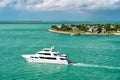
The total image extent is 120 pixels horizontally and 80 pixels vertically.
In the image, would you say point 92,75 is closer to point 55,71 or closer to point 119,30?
point 55,71

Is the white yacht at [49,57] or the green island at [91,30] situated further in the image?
the green island at [91,30]

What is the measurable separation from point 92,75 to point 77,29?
114 meters

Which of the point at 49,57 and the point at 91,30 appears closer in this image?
the point at 49,57

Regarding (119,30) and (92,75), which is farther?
(119,30)

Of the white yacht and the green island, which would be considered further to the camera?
the green island

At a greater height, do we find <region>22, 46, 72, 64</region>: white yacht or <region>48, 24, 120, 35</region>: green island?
<region>22, 46, 72, 64</region>: white yacht

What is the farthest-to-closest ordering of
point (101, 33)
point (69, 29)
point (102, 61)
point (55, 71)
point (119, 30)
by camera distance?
point (69, 29) → point (119, 30) → point (101, 33) → point (102, 61) → point (55, 71)

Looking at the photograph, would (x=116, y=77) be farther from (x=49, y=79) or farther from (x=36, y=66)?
(x=36, y=66)

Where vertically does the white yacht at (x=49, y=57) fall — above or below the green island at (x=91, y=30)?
above

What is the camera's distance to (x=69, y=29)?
6462 inches

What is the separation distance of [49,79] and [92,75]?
727cm

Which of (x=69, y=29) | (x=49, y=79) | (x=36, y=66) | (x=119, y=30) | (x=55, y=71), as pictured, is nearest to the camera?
(x=49, y=79)

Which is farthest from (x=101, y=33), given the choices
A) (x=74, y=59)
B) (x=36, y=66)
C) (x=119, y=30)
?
(x=36, y=66)

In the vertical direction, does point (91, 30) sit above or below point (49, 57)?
below
